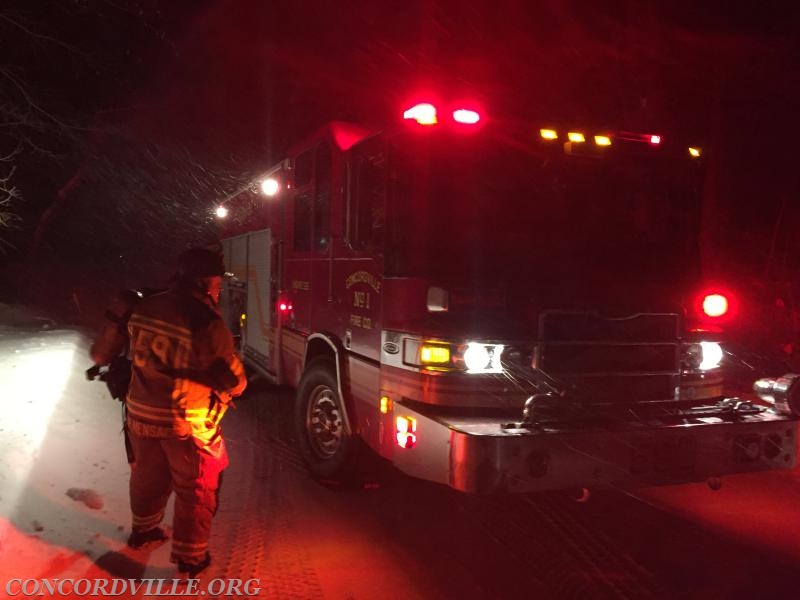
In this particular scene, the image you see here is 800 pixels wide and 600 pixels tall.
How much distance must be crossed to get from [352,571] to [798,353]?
38.6ft

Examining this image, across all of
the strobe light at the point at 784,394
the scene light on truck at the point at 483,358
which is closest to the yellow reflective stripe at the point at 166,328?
the scene light on truck at the point at 483,358

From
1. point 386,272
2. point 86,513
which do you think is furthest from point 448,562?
point 86,513

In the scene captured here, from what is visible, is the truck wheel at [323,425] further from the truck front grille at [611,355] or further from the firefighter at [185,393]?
the truck front grille at [611,355]

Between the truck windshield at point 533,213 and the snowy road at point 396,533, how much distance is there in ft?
5.60

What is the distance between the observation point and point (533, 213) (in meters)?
4.49

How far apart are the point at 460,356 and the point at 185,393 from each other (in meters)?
1.52

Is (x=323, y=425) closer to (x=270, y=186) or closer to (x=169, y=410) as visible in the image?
(x=169, y=410)

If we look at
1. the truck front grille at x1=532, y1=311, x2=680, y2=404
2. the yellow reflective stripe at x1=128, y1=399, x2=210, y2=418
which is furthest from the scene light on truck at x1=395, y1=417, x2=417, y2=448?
the yellow reflective stripe at x1=128, y1=399, x2=210, y2=418

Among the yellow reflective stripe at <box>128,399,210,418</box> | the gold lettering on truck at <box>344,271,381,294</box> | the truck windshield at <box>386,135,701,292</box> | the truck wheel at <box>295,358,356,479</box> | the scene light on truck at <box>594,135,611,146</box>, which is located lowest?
the truck wheel at <box>295,358,356,479</box>

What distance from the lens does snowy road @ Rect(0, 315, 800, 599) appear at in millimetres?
3775

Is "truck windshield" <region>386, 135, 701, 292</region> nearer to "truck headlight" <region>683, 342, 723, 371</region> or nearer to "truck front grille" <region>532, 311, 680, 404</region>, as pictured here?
"truck front grille" <region>532, 311, 680, 404</region>

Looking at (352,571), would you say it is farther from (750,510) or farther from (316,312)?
(750,510)

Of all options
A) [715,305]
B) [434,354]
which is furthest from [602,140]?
[434,354]

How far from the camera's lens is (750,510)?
201 inches
